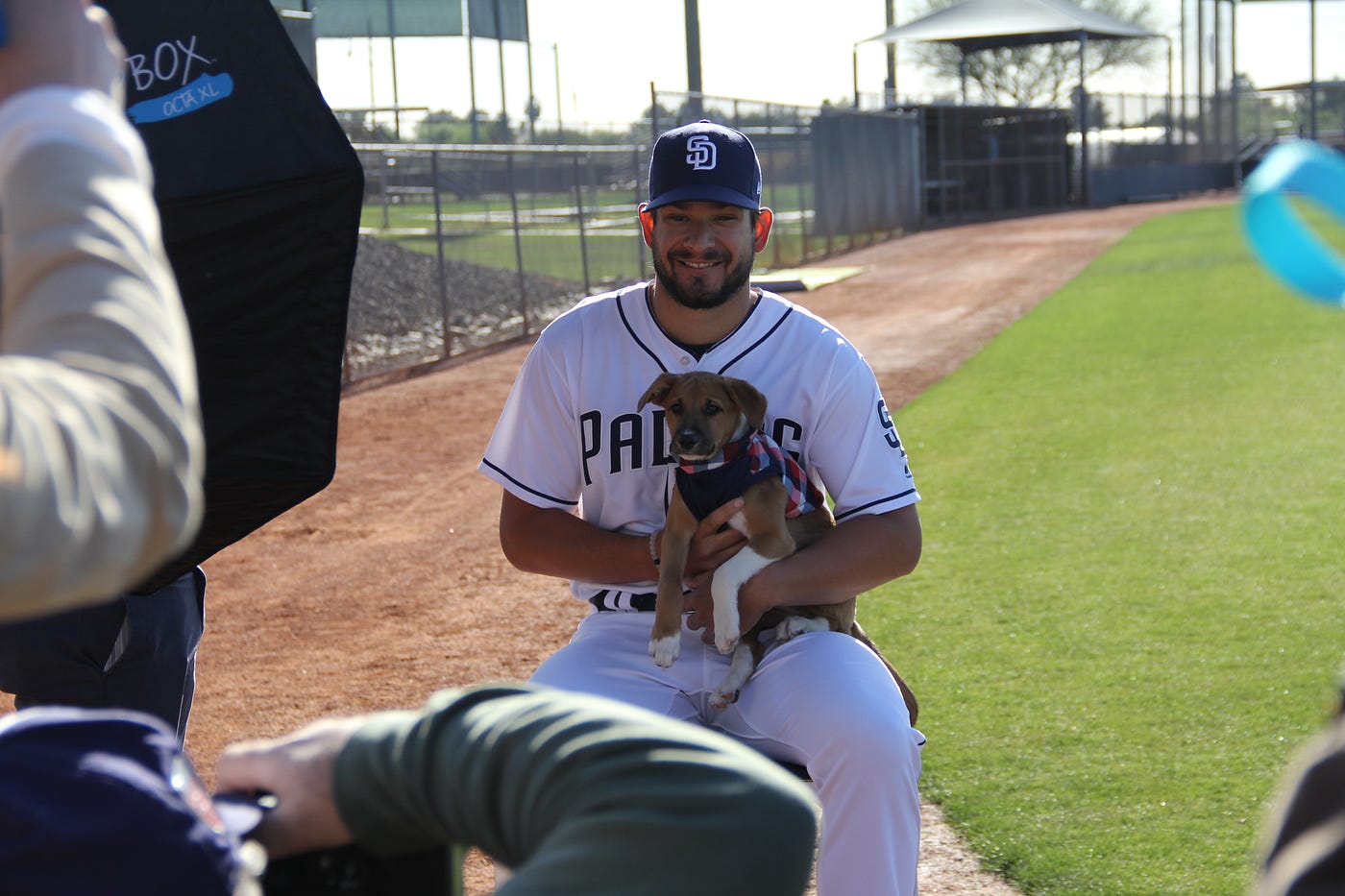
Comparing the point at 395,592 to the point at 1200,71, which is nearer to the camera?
the point at 395,592

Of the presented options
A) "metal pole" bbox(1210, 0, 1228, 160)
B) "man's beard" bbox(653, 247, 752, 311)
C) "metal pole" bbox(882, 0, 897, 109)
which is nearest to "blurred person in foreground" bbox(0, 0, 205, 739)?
"man's beard" bbox(653, 247, 752, 311)

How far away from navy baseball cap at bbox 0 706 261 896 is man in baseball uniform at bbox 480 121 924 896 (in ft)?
6.48

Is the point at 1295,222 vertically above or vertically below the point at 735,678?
above

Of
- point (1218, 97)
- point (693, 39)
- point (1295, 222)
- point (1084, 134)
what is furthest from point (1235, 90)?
point (1295, 222)

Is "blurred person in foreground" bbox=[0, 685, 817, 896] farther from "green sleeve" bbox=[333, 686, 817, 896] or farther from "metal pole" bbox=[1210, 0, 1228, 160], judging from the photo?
"metal pole" bbox=[1210, 0, 1228, 160]

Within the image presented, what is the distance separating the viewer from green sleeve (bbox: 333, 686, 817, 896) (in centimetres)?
115

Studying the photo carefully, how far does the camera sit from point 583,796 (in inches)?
46.9

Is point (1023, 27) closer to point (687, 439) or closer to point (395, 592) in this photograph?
point (395, 592)

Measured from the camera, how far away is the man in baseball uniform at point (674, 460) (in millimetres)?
3420

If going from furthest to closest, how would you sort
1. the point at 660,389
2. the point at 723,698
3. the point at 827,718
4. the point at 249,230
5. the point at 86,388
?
1. the point at 660,389
2. the point at 723,698
3. the point at 827,718
4. the point at 249,230
5. the point at 86,388

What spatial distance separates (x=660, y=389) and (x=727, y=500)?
0.33 metres

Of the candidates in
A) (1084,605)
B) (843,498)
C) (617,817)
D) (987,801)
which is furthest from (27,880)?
(1084,605)

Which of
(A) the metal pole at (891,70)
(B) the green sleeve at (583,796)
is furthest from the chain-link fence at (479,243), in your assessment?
(A) the metal pole at (891,70)

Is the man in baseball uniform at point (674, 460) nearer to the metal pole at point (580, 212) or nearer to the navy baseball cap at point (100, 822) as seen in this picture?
the navy baseball cap at point (100, 822)
